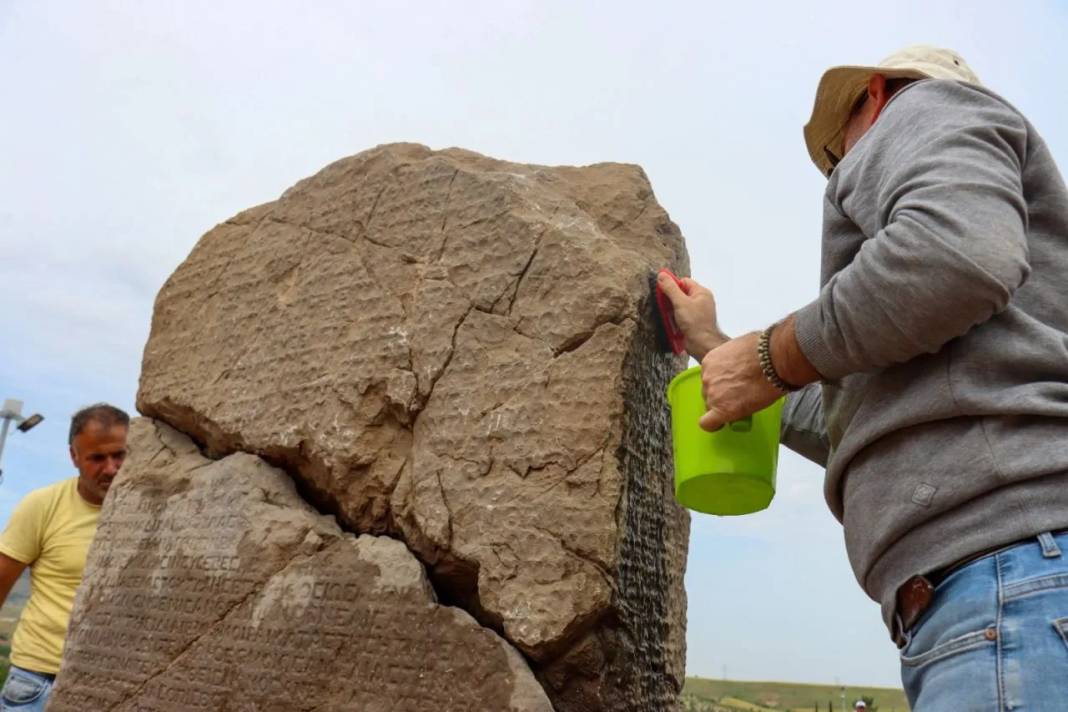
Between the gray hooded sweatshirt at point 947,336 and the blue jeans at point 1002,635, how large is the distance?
3 centimetres

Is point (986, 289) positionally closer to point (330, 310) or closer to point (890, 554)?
point (890, 554)

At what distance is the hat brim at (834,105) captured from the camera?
63.1 inches

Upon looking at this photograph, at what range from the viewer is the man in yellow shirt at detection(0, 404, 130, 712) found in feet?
9.34

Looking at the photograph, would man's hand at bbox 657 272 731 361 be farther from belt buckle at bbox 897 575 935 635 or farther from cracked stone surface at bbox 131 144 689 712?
belt buckle at bbox 897 575 935 635

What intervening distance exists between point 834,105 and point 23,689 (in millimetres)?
2661

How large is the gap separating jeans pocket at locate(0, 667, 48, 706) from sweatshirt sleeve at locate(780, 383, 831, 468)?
225cm

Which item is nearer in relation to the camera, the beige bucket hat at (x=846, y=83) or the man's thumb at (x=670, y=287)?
the beige bucket hat at (x=846, y=83)

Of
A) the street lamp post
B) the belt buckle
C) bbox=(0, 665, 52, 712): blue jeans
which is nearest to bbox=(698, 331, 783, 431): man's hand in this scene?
the belt buckle

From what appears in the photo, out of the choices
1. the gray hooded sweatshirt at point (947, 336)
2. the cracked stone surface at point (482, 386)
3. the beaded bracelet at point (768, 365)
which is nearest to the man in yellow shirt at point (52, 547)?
the cracked stone surface at point (482, 386)

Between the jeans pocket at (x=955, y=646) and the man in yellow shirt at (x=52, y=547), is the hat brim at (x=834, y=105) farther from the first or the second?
the man in yellow shirt at (x=52, y=547)

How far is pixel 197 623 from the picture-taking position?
90.5 inches

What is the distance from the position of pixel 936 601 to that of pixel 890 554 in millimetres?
87

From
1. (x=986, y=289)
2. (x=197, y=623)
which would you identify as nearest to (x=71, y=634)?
(x=197, y=623)

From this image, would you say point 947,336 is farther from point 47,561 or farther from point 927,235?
point 47,561
